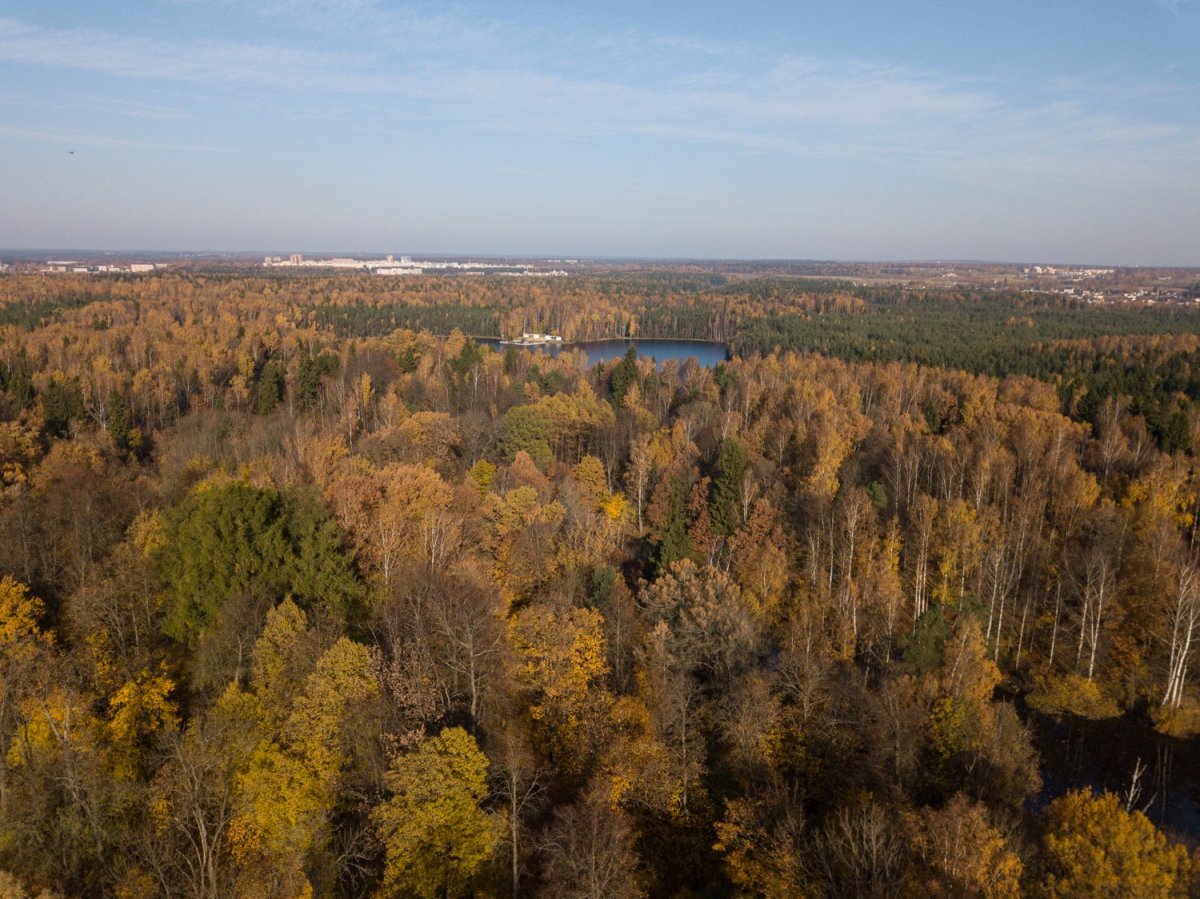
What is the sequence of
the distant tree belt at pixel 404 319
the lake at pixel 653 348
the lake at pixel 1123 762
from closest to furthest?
the lake at pixel 1123 762, the distant tree belt at pixel 404 319, the lake at pixel 653 348

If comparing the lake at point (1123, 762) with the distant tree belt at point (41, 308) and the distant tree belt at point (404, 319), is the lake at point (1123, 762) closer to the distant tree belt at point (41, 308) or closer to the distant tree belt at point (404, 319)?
the distant tree belt at point (404, 319)

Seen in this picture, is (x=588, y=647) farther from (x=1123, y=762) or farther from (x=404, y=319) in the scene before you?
(x=404, y=319)

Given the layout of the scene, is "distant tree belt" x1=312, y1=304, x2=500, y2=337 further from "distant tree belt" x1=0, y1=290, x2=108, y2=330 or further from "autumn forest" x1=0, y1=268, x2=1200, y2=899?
"autumn forest" x1=0, y1=268, x2=1200, y2=899

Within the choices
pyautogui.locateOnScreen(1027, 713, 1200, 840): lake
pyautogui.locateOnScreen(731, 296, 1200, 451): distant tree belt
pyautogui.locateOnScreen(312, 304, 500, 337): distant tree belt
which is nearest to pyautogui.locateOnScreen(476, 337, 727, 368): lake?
pyautogui.locateOnScreen(312, 304, 500, 337): distant tree belt

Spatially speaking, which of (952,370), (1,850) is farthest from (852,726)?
(952,370)

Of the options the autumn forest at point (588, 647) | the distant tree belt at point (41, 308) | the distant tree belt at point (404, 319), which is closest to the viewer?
the autumn forest at point (588, 647)

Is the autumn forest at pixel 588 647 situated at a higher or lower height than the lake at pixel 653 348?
lower

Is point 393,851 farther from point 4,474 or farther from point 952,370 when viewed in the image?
point 952,370

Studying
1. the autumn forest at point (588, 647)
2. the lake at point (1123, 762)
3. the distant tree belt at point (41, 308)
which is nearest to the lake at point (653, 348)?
the distant tree belt at point (41, 308)
